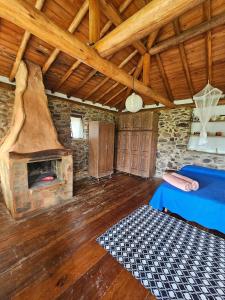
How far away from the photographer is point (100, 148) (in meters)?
4.61

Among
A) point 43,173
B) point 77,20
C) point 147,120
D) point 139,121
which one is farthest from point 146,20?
point 43,173

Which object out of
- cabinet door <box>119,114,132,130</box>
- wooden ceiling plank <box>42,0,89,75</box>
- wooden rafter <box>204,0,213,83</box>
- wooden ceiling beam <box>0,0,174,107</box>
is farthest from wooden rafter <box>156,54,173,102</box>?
wooden ceiling plank <box>42,0,89,75</box>

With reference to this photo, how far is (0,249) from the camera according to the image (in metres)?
1.84

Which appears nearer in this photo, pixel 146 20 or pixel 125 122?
pixel 146 20

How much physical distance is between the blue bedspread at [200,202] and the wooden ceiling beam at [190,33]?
287 centimetres

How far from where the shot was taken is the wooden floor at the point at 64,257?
4.48 ft

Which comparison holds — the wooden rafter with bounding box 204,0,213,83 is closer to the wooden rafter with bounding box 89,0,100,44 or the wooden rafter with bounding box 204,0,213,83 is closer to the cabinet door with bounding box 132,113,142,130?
the wooden rafter with bounding box 89,0,100,44

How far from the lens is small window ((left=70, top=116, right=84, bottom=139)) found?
15.0ft

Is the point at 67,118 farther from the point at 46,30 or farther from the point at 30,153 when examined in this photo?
the point at 46,30

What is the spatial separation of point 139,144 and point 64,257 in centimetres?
389

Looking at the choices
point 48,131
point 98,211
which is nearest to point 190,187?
point 98,211

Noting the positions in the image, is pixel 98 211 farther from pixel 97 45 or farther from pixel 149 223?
pixel 97 45

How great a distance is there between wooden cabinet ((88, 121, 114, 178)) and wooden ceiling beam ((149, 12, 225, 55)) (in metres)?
2.48

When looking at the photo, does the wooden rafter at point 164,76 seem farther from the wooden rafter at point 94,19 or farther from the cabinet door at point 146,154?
the wooden rafter at point 94,19
